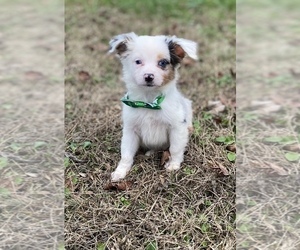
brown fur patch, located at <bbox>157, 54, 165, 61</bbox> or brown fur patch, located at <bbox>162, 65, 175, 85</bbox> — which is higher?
brown fur patch, located at <bbox>157, 54, 165, 61</bbox>

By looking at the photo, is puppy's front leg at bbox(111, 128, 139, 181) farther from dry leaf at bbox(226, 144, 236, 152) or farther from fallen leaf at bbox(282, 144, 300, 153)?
fallen leaf at bbox(282, 144, 300, 153)

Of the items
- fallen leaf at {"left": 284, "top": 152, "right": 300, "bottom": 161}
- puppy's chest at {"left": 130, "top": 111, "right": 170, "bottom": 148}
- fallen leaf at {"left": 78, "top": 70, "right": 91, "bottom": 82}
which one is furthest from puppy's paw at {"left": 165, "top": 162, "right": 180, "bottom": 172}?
fallen leaf at {"left": 78, "top": 70, "right": 91, "bottom": 82}

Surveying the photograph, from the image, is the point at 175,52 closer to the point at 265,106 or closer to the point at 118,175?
the point at 118,175

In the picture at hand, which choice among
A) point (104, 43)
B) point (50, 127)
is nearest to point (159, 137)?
point (50, 127)

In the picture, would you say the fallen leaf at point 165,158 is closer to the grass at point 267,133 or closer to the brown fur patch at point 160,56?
the grass at point 267,133

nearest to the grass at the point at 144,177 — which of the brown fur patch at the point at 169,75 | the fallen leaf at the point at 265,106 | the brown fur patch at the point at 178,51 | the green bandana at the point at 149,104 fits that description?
the fallen leaf at the point at 265,106

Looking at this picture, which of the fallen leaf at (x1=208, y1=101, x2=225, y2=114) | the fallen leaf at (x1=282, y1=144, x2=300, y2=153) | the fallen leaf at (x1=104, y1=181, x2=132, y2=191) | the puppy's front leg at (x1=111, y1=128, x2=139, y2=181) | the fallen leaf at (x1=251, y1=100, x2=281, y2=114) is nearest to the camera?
the fallen leaf at (x1=104, y1=181, x2=132, y2=191)

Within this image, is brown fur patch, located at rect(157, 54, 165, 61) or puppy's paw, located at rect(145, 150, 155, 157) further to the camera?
puppy's paw, located at rect(145, 150, 155, 157)

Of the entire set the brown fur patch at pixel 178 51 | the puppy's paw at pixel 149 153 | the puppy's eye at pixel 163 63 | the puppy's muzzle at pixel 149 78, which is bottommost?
the puppy's paw at pixel 149 153
